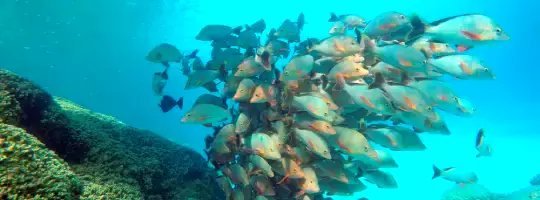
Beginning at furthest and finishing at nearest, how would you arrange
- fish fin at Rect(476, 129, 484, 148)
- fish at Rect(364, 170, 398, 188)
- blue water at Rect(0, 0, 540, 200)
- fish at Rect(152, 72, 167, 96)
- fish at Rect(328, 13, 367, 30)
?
blue water at Rect(0, 0, 540, 200)
fish at Rect(328, 13, 367, 30)
fish fin at Rect(476, 129, 484, 148)
fish at Rect(364, 170, 398, 188)
fish at Rect(152, 72, 167, 96)

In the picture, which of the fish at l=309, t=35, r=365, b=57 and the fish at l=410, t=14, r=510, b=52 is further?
the fish at l=309, t=35, r=365, b=57

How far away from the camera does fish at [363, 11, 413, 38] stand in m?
4.55

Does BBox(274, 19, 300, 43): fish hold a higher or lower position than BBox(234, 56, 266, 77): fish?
higher

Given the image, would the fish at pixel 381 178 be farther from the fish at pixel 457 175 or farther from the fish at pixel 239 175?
the fish at pixel 239 175

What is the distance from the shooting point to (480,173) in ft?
120

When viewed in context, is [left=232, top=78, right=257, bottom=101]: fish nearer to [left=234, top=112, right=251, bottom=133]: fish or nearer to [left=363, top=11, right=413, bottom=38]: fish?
[left=234, top=112, right=251, bottom=133]: fish

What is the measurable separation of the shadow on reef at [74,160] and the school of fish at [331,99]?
2.43ft

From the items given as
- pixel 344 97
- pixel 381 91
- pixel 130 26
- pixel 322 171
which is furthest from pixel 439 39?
pixel 130 26

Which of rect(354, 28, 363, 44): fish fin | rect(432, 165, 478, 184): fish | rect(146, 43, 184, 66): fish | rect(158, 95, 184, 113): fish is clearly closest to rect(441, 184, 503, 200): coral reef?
rect(432, 165, 478, 184): fish

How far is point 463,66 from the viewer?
4.25 metres

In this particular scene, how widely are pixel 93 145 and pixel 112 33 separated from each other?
157 ft

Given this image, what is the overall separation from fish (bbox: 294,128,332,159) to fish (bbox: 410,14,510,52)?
1.80m

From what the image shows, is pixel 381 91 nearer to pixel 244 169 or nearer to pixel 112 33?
pixel 244 169

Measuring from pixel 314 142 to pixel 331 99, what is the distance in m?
0.75
